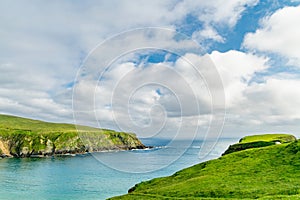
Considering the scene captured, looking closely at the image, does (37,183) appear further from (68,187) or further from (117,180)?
(117,180)

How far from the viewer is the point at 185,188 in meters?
39.5

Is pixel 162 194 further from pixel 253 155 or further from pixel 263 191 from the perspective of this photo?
pixel 253 155

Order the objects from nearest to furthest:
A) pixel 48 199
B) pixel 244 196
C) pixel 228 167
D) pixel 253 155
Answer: pixel 244 196 < pixel 228 167 < pixel 253 155 < pixel 48 199

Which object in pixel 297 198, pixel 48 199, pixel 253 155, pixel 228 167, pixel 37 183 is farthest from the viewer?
pixel 37 183

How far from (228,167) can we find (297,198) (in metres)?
24.2

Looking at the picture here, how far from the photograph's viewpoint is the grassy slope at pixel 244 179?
33.1 meters

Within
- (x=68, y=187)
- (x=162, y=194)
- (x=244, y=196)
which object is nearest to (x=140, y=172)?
(x=68, y=187)

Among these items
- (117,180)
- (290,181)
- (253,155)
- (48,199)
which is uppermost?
(253,155)

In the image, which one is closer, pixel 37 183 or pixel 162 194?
pixel 162 194

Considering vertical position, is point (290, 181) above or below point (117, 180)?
above

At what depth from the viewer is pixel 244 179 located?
130 ft

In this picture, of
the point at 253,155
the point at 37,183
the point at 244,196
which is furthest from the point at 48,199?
the point at 244,196

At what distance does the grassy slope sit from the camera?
109 feet

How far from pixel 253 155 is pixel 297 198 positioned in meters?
28.5
